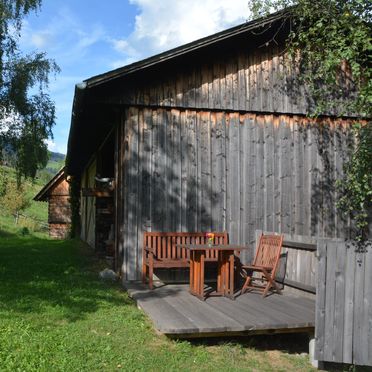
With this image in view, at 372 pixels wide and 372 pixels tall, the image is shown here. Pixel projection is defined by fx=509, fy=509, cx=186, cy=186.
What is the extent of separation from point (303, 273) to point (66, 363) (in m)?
4.22

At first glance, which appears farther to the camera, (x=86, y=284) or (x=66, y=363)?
(x=86, y=284)

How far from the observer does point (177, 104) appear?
352 inches

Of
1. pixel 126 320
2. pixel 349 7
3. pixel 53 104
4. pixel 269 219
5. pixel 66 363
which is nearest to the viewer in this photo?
pixel 66 363

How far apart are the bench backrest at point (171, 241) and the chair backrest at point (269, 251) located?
745mm

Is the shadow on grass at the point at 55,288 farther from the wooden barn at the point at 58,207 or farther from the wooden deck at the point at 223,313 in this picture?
the wooden barn at the point at 58,207

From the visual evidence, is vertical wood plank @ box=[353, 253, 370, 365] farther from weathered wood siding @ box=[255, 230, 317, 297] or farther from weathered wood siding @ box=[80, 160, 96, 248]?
weathered wood siding @ box=[80, 160, 96, 248]

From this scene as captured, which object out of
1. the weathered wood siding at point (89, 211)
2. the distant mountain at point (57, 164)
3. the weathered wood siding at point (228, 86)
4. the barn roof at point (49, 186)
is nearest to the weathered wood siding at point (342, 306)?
the weathered wood siding at point (228, 86)

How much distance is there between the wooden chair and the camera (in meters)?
7.67

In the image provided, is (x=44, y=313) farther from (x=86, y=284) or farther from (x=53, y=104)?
(x=53, y=104)

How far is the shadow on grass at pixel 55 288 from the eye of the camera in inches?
269

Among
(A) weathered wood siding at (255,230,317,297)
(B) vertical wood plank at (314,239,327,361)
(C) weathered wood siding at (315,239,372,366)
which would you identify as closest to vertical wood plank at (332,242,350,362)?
(C) weathered wood siding at (315,239,372,366)

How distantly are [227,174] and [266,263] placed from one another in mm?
1847

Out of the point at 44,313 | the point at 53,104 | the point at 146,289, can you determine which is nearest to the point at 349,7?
the point at 146,289

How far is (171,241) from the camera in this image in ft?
28.8
